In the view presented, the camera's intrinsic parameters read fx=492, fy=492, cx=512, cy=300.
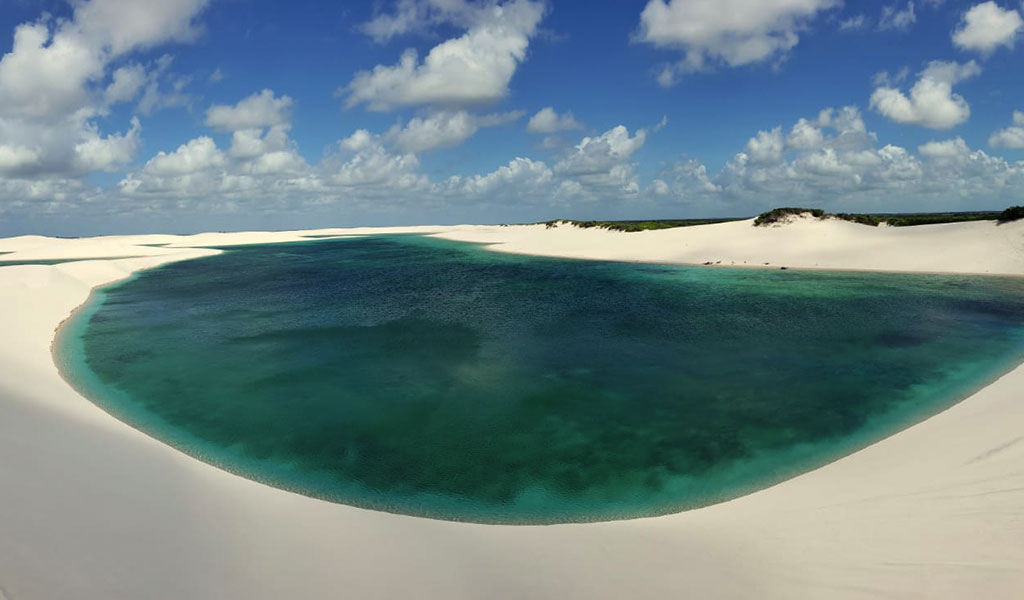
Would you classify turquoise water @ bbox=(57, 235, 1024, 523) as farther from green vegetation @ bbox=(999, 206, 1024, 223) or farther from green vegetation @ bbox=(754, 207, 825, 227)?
green vegetation @ bbox=(754, 207, 825, 227)

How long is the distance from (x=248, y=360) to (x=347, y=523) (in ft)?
42.0

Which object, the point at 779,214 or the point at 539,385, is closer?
the point at 539,385

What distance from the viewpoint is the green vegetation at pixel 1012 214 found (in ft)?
144

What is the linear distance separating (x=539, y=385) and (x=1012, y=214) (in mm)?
54034

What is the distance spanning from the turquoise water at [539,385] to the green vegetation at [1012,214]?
18.4m

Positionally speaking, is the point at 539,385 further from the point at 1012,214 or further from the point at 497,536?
the point at 1012,214

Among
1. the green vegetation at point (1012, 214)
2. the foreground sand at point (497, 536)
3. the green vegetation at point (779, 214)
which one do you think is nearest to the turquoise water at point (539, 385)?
the foreground sand at point (497, 536)

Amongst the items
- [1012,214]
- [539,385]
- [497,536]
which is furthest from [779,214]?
[497,536]

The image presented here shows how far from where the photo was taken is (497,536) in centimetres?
802

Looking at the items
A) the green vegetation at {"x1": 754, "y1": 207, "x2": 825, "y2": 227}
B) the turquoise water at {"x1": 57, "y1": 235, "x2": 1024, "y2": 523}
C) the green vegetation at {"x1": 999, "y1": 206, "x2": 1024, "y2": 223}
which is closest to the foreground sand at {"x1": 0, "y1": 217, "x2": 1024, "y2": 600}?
the turquoise water at {"x1": 57, "y1": 235, "x2": 1024, "y2": 523}

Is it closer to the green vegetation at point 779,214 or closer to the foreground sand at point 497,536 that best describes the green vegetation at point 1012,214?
the green vegetation at point 779,214

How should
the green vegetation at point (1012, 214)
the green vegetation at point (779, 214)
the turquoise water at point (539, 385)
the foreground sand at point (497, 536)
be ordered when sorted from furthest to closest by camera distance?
1. the green vegetation at point (779, 214)
2. the green vegetation at point (1012, 214)
3. the turquoise water at point (539, 385)
4. the foreground sand at point (497, 536)

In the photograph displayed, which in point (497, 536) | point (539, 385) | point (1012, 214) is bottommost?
point (497, 536)

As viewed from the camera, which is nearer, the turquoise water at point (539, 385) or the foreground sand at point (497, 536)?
the foreground sand at point (497, 536)
